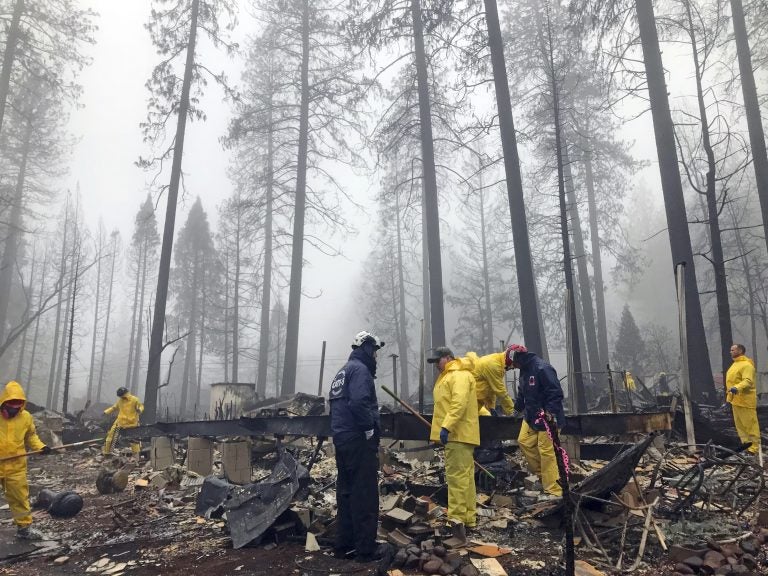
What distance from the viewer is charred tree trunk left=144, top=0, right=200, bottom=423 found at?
15.8 meters

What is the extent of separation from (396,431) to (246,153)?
22.4 metres

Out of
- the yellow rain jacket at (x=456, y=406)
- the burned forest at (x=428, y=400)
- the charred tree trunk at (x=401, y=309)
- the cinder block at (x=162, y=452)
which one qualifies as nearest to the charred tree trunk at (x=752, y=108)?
the burned forest at (x=428, y=400)

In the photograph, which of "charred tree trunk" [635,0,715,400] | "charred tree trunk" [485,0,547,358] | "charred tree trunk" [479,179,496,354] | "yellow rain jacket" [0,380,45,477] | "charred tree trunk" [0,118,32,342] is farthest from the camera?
"charred tree trunk" [479,179,496,354]

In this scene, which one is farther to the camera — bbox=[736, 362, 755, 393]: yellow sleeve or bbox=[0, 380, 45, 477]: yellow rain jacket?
bbox=[736, 362, 755, 393]: yellow sleeve

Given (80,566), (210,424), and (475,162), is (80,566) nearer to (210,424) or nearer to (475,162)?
(210,424)

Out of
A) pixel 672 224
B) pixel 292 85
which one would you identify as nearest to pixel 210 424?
pixel 672 224

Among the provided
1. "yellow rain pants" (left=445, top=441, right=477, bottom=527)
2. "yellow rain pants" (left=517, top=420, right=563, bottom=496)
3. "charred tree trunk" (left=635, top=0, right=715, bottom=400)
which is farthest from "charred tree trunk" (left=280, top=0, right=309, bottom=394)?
"yellow rain pants" (left=445, top=441, right=477, bottom=527)

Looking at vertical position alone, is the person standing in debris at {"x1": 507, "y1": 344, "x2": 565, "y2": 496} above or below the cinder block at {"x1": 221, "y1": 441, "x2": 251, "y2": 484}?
above

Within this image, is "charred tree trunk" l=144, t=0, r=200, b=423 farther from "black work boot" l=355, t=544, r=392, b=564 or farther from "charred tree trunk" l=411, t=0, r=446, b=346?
"black work boot" l=355, t=544, r=392, b=564

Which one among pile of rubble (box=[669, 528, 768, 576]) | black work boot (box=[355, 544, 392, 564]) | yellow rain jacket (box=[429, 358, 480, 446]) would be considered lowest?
black work boot (box=[355, 544, 392, 564])

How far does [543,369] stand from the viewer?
644cm

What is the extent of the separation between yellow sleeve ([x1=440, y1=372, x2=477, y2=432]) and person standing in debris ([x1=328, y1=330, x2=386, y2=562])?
0.91 metres

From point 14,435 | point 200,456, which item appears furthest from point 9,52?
point 200,456

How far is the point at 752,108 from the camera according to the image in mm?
16984
